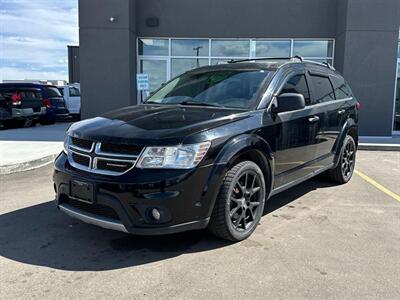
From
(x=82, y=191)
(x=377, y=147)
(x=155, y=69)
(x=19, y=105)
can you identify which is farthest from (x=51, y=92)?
(x=82, y=191)

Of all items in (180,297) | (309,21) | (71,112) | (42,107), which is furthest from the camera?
(71,112)

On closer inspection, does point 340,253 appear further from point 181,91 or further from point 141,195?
point 181,91

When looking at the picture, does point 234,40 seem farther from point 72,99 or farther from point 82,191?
point 82,191

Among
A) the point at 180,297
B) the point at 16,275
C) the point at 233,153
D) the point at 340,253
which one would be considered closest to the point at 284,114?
the point at 233,153

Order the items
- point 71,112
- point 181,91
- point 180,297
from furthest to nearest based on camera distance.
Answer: point 71,112 → point 181,91 → point 180,297

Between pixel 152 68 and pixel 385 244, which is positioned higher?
pixel 152 68

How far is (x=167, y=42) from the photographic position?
573 inches

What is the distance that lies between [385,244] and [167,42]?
1162 centimetres

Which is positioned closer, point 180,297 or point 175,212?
point 180,297

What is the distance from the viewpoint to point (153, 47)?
1471 centimetres

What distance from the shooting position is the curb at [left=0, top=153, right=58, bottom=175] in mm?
7769

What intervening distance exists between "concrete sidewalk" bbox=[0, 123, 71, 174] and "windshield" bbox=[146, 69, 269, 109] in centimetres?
Result: 380

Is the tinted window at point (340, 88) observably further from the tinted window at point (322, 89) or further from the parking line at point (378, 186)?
the parking line at point (378, 186)

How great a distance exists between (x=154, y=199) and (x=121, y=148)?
0.56 m
